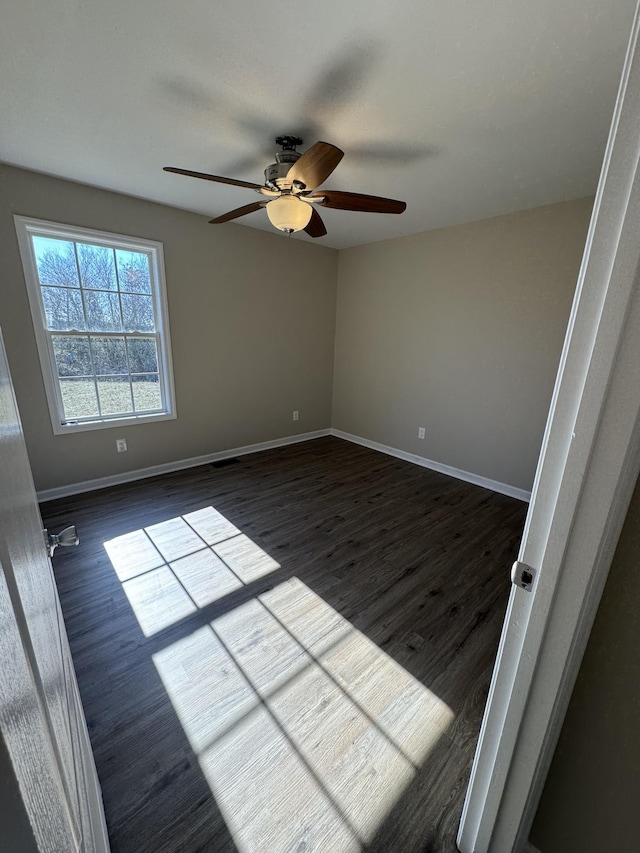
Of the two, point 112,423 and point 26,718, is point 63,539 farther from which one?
point 112,423

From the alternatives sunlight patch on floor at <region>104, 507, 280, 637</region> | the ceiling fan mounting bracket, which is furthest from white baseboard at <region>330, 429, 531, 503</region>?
the ceiling fan mounting bracket

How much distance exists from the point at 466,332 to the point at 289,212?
2.18 meters

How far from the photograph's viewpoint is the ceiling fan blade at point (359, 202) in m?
1.94

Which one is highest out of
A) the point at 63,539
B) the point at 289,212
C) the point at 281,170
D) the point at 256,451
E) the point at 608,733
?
the point at 281,170

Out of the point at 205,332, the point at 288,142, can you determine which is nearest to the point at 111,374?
the point at 205,332

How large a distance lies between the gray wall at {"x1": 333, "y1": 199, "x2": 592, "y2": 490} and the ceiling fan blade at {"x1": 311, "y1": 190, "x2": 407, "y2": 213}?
1.59 m

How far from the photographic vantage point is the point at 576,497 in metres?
0.66

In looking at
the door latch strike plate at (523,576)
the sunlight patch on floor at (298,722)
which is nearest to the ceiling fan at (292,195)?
the door latch strike plate at (523,576)

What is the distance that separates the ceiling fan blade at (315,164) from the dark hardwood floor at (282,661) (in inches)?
87.2

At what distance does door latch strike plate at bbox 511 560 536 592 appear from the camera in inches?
29.6

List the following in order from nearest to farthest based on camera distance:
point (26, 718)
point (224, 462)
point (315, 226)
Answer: point (26, 718) → point (315, 226) → point (224, 462)

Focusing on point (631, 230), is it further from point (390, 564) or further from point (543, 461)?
point (390, 564)

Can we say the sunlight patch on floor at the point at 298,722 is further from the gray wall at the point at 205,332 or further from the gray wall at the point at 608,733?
the gray wall at the point at 205,332

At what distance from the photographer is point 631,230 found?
54 cm
